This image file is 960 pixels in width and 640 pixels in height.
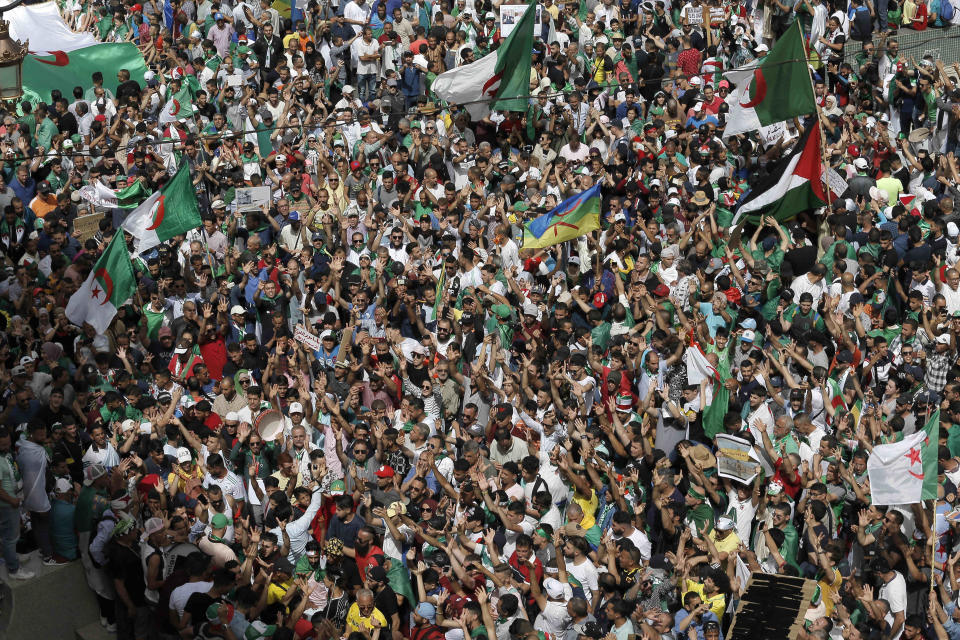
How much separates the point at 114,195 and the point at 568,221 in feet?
18.0

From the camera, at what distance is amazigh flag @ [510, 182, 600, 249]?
15.6 m

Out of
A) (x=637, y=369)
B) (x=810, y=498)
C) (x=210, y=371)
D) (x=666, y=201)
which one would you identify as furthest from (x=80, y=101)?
(x=810, y=498)

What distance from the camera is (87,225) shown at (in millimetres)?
17203

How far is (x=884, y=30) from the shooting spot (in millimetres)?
20672

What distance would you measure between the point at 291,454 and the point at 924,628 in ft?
18.5

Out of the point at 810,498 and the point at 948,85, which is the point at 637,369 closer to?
the point at 810,498

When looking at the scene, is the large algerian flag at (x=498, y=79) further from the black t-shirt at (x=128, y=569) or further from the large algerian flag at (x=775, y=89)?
the black t-shirt at (x=128, y=569)

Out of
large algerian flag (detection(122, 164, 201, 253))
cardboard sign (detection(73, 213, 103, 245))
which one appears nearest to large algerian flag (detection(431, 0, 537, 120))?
large algerian flag (detection(122, 164, 201, 253))

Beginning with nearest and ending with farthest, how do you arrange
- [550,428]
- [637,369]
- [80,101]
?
[550,428] → [637,369] → [80,101]

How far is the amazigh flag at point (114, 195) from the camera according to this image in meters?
17.2

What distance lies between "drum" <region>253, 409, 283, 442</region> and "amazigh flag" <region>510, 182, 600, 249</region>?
3562mm

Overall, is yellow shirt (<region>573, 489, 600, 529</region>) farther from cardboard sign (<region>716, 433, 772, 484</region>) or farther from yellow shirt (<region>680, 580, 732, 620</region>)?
yellow shirt (<region>680, 580, 732, 620</region>)

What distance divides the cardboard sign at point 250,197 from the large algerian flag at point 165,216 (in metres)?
0.77

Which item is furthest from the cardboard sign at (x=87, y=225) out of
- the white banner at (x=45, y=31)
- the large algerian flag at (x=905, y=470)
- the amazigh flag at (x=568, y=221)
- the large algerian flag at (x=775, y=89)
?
the large algerian flag at (x=905, y=470)
